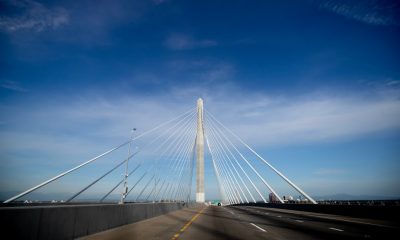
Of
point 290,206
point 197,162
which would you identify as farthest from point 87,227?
point 197,162

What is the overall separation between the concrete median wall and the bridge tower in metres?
39.2

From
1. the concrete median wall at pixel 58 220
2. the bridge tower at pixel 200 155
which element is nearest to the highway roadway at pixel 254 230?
the concrete median wall at pixel 58 220

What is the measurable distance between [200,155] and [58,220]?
4709cm

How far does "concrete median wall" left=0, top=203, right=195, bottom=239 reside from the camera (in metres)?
6.71

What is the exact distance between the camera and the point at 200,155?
55375 mm

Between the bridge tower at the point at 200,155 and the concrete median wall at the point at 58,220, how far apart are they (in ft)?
129

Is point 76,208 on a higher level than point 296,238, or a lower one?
higher

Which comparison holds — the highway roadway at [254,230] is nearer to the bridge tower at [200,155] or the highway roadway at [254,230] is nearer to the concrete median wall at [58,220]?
the concrete median wall at [58,220]

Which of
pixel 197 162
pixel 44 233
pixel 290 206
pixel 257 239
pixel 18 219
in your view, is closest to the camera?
pixel 18 219

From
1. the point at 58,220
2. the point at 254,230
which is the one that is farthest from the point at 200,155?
the point at 58,220

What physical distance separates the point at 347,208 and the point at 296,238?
15.2 metres

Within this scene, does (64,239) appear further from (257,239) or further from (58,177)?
(257,239)

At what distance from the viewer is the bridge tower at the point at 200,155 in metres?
54.2

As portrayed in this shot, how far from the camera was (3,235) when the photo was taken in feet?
21.0
